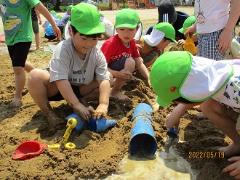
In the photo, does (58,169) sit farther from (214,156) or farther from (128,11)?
(128,11)

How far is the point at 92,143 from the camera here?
2949 mm

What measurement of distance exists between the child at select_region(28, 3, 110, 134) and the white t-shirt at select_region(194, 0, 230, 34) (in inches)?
37.3

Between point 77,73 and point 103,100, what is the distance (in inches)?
14.1

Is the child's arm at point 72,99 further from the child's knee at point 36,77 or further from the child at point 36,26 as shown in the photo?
the child at point 36,26

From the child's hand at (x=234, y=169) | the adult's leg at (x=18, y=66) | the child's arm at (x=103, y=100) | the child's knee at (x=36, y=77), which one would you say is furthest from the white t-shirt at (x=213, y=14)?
the adult's leg at (x=18, y=66)

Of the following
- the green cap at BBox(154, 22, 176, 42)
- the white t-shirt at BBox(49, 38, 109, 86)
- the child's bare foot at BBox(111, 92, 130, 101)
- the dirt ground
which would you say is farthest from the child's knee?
the green cap at BBox(154, 22, 176, 42)

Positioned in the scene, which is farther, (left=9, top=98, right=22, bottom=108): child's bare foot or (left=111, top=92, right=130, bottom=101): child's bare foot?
(left=9, top=98, right=22, bottom=108): child's bare foot

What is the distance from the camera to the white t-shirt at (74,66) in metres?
3.21

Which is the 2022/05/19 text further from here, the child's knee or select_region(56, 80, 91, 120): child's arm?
the child's knee

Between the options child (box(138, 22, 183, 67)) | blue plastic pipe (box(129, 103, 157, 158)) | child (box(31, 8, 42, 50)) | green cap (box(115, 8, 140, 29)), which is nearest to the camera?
blue plastic pipe (box(129, 103, 157, 158))

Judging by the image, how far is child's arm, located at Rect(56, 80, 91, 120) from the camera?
3.07 m

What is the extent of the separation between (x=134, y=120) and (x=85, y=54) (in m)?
0.76

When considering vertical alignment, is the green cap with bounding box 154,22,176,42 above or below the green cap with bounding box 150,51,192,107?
below

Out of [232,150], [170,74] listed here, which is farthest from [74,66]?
[232,150]
